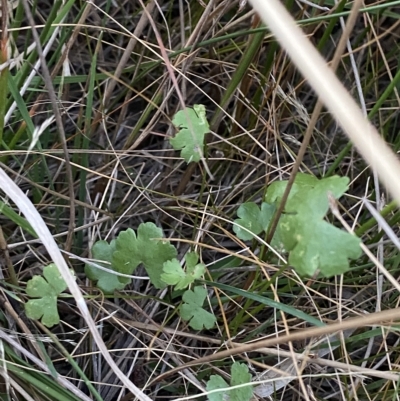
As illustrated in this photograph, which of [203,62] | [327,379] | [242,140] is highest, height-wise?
[203,62]

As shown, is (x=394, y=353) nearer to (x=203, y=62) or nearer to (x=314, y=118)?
(x=314, y=118)

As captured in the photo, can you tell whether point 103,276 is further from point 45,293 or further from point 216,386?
point 216,386

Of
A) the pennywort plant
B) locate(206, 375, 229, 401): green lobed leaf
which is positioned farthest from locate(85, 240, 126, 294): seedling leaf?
locate(206, 375, 229, 401): green lobed leaf

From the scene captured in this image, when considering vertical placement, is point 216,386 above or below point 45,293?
below

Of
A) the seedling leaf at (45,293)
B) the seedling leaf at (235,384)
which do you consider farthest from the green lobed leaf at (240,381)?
the seedling leaf at (45,293)

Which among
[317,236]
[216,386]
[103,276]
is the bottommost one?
[216,386]

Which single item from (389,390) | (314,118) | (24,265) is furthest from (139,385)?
(314,118)

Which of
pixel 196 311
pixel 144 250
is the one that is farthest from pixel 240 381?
pixel 144 250

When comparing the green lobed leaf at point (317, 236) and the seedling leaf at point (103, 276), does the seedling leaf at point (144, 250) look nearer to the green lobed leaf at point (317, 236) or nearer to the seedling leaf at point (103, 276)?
the seedling leaf at point (103, 276)
